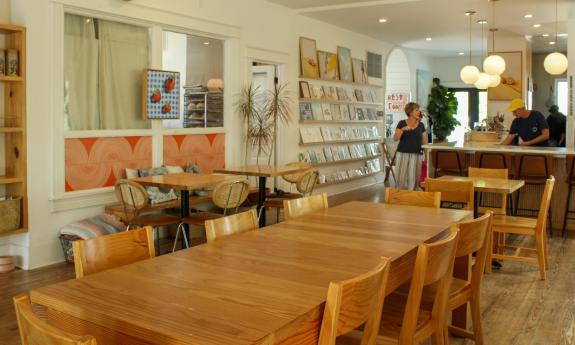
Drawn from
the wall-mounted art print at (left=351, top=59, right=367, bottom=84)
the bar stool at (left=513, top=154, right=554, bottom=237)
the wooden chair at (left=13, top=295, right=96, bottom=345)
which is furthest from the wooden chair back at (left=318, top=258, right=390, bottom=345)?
the wall-mounted art print at (left=351, top=59, right=367, bottom=84)

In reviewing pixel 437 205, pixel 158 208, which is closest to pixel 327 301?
pixel 437 205

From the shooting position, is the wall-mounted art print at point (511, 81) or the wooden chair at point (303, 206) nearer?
the wooden chair at point (303, 206)

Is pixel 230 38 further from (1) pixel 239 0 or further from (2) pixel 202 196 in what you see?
(2) pixel 202 196

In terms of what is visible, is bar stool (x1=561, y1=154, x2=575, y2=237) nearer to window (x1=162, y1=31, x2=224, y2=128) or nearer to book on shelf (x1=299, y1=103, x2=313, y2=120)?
book on shelf (x1=299, y1=103, x2=313, y2=120)

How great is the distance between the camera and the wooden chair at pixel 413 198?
407cm

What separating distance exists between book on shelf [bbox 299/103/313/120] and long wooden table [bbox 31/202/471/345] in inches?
266

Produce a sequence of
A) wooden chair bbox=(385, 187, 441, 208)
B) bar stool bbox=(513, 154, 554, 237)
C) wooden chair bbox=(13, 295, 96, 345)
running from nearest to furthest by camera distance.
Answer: wooden chair bbox=(13, 295, 96, 345), wooden chair bbox=(385, 187, 441, 208), bar stool bbox=(513, 154, 554, 237)

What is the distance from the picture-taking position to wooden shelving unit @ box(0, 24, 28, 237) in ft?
17.5

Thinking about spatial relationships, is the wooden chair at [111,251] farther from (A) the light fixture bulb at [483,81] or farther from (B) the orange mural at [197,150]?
(A) the light fixture bulb at [483,81]

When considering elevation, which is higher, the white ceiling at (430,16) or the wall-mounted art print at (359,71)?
the white ceiling at (430,16)

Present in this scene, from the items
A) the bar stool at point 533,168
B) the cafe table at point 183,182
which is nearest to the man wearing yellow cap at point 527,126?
the bar stool at point 533,168

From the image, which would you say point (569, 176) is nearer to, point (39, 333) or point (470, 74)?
point (470, 74)

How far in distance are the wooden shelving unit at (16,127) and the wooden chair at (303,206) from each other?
3058 millimetres

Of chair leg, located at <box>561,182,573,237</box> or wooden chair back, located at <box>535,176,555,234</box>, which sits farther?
chair leg, located at <box>561,182,573,237</box>
